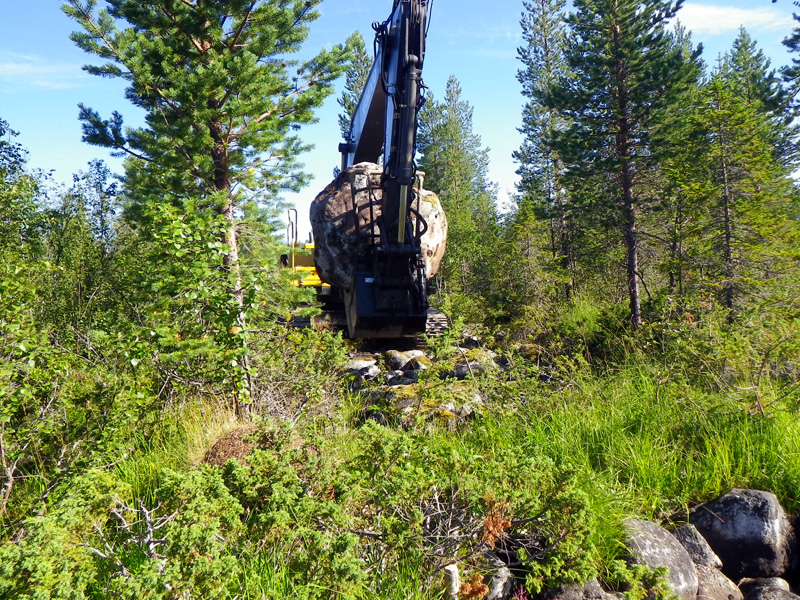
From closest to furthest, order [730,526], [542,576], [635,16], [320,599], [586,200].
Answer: [320,599]
[542,576]
[730,526]
[635,16]
[586,200]

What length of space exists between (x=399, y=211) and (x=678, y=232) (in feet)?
20.5

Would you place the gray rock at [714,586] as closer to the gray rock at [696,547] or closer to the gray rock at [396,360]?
the gray rock at [696,547]

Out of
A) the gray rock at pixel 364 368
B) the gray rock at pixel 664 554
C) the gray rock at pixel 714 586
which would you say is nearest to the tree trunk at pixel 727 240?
the gray rock at pixel 364 368

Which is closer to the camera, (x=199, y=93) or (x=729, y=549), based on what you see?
(x=729, y=549)

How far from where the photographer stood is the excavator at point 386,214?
25.0ft

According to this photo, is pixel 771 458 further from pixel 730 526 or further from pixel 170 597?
pixel 170 597

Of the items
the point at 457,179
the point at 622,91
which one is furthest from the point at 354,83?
the point at 622,91

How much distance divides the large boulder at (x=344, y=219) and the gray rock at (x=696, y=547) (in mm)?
5853

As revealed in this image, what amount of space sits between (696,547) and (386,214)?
604cm

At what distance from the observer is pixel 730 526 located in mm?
3846

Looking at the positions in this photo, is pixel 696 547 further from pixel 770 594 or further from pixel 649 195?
pixel 649 195

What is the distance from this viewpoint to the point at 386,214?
8422mm

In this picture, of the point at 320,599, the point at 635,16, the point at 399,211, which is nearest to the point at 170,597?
the point at 320,599

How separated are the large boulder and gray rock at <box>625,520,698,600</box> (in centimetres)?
596
